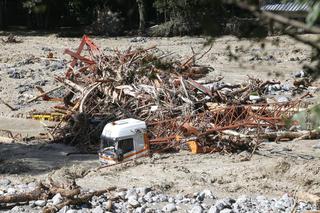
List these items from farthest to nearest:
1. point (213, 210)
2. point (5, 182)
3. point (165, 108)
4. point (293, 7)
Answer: point (165, 108) < point (5, 182) < point (213, 210) < point (293, 7)

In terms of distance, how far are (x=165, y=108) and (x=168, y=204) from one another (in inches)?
167

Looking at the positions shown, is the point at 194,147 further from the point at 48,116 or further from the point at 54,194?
the point at 48,116

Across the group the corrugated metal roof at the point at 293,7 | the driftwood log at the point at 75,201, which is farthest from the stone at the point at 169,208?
the corrugated metal roof at the point at 293,7

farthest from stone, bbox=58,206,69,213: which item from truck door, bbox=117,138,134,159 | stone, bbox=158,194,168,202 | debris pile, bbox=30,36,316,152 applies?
debris pile, bbox=30,36,316,152

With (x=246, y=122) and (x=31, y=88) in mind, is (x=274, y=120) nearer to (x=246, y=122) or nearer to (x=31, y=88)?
(x=246, y=122)

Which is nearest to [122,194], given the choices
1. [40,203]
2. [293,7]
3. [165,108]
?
[40,203]

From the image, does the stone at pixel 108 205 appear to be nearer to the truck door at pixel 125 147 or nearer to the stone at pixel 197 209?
the stone at pixel 197 209

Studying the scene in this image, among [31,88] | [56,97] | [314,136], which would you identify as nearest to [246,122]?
[314,136]

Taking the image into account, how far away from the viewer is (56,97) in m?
14.1

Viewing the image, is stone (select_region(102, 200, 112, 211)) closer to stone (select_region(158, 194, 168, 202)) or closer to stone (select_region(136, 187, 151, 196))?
stone (select_region(136, 187, 151, 196))

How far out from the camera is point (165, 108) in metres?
10.6

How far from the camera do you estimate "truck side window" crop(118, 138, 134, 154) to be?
8.75m

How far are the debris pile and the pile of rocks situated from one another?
7.97ft

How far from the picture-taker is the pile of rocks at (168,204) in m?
6.26
